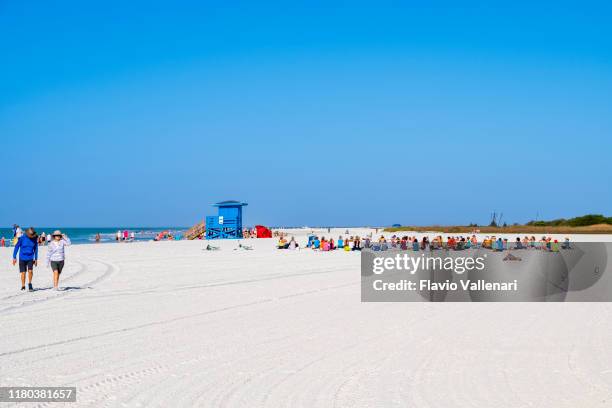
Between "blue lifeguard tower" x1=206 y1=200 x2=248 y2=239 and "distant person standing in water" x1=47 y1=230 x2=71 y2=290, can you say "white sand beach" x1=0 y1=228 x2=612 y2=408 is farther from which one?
"blue lifeguard tower" x1=206 y1=200 x2=248 y2=239

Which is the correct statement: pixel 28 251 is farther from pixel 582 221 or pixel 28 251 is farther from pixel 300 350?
pixel 582 221

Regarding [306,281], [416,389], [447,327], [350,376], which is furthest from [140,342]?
[306,281]

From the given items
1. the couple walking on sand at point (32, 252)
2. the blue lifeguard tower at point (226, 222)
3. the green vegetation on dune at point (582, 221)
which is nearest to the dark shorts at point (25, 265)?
the couple walking on sand at point (32, 252)

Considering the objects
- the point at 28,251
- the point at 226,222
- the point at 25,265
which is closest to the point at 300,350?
the point at 28,251

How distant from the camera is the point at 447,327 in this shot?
29.5 feet

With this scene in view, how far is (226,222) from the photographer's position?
5328 cm

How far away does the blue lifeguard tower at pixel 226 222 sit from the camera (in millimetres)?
52781

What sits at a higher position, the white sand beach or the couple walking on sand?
the couple walking on sand

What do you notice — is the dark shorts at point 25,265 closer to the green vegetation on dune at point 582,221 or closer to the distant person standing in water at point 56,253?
the distant person standing in water at point 56,253

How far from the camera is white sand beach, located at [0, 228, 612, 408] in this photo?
550cm

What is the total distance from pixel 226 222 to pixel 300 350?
4650cm

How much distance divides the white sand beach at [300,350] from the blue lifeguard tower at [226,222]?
39.7m

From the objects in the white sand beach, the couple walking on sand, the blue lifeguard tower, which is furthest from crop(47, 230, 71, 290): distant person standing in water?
the blue lifeguard tower

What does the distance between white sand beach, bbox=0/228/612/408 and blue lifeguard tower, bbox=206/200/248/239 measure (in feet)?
130
